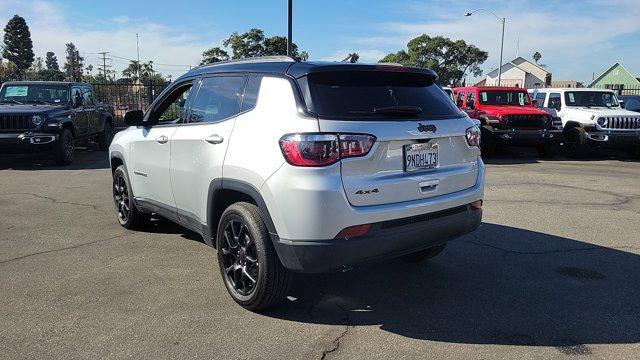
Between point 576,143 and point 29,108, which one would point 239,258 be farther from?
point 576,143

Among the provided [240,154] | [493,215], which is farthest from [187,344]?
[493,215]

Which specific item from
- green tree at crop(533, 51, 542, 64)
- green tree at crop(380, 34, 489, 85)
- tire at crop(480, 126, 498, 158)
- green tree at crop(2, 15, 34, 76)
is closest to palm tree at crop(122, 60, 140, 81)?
green tree at crop(2, 15, 34, 76)

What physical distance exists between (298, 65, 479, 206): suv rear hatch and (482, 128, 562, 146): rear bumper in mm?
9240

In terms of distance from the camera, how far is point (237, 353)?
320 centimetres

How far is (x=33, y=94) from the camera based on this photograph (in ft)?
40.5

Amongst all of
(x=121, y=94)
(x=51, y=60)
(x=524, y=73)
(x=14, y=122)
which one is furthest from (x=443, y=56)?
(x=51, y=60)

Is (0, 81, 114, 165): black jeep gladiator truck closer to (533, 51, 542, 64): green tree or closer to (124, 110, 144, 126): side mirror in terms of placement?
(124, 110, 144, 126): side mirror

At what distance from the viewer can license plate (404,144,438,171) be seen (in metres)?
3.52

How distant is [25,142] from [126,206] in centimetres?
646

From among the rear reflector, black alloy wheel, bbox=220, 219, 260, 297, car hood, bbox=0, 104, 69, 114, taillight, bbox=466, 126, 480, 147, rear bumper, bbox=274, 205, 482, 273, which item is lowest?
black alloy wheel, bbox=220, 219, 260, 297

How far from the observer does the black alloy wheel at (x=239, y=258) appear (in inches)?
147

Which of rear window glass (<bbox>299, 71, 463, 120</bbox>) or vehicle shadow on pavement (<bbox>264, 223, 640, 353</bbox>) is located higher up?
rear window glass (<bbox>299, 71, 463, 120</bbox>)

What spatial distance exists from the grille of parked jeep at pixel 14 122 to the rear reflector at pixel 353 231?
10.3 metres

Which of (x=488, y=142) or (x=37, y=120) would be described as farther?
(x=488, y=142)
